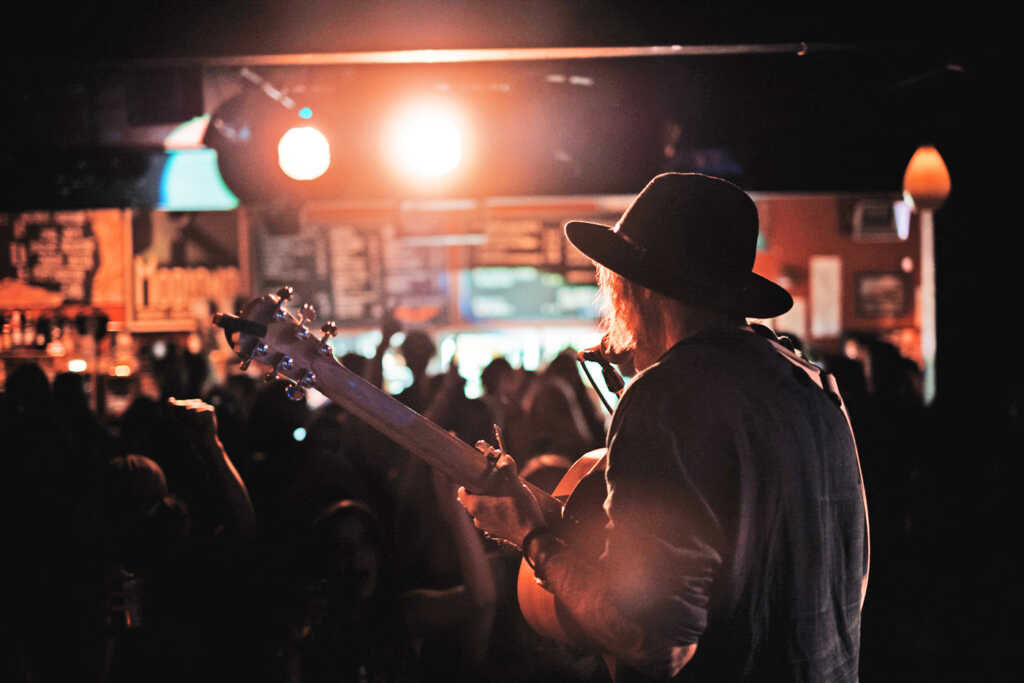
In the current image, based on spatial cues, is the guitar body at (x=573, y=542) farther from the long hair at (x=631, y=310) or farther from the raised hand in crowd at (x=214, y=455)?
the raised hand in crowd at (x=214, y=455)

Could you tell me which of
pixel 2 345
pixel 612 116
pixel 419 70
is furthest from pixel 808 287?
pixel 2 345

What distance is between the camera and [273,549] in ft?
11.7

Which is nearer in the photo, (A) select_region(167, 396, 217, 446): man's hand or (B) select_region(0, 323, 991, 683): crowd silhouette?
(A) select_region(167, 396, 217, 446): man's hand

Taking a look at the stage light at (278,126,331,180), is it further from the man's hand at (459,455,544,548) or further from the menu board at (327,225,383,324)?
the man's hand at (459,455,544,548)

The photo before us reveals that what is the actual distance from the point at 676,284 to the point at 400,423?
0.67 meters

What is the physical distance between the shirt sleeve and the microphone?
0.47m

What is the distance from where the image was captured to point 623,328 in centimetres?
186

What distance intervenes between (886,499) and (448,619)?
2319 mm

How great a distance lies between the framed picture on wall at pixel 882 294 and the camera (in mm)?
10305

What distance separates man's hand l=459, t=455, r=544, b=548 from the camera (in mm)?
1804

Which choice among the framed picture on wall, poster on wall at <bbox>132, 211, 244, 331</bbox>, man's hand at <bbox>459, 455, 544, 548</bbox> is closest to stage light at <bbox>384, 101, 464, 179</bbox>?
poster on wall at <bbox>132, 211, 244, 331</bbox>

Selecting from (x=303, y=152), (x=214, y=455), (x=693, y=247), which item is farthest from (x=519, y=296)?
(x=693, y=247)

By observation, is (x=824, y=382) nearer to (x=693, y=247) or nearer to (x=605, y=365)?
(x=693, y=247)

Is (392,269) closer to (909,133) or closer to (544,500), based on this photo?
(909,133)
